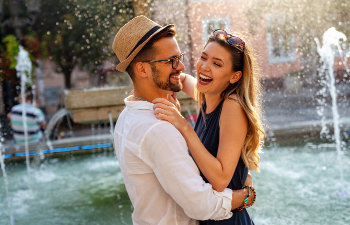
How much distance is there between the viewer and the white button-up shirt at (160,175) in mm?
1766

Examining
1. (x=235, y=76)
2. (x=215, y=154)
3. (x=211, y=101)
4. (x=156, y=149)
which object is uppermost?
(x=235, y=76)

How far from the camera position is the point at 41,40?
17891 millimetres

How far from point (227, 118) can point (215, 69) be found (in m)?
0.28

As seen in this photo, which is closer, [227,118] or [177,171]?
[177,171]

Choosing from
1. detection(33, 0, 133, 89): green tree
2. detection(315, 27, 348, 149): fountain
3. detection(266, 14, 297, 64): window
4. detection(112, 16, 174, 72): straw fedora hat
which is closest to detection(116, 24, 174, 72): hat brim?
detection(112, 16, 174, 72): straw fedora hat

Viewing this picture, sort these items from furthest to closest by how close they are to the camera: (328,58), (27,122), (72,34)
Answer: (72,34) → (328,58) → (27,122)

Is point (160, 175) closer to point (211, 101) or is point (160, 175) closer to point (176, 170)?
point (176, 170)

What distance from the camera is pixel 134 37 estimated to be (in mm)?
1956

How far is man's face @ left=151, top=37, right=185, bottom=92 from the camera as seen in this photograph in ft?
6.50

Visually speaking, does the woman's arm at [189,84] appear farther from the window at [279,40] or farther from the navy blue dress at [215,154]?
the window at [279,40]

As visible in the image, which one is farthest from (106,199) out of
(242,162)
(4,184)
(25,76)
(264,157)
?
(25,76)

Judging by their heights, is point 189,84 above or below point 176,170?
above

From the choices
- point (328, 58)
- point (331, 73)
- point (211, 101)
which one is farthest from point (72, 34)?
point (211, 101)

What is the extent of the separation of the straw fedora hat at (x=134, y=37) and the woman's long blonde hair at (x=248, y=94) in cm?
43
